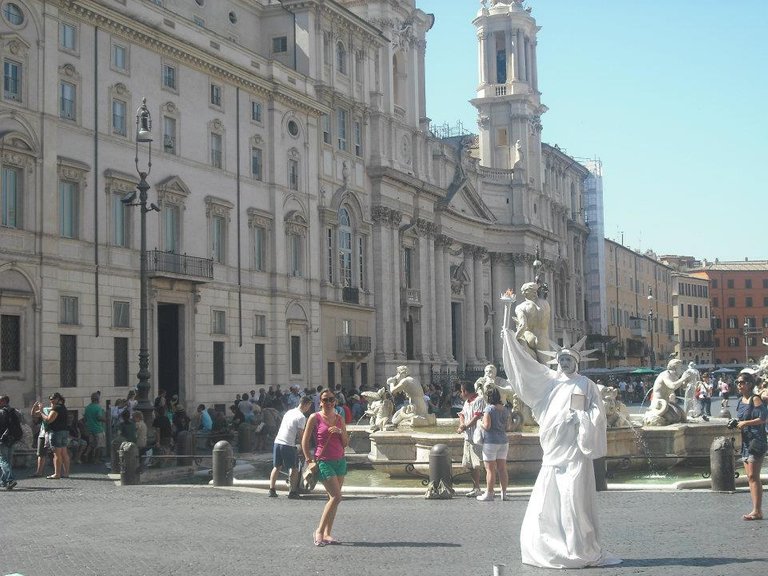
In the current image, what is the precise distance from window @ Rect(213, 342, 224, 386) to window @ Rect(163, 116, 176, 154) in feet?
20.8

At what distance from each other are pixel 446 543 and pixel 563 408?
2.30 metres

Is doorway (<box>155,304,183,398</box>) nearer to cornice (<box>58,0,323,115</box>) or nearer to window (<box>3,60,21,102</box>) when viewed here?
cornice (<box>58,0,323,115</box>)

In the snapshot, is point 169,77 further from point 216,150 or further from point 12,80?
point 12,80

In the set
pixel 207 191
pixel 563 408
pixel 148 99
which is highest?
pixel 148 99

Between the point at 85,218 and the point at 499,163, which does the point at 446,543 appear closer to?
the point at 85,218

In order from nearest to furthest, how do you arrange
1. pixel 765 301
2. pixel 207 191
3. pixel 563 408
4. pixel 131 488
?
pixel 563 408
pixel 131 488
pixel 207 191
pixel 765 301

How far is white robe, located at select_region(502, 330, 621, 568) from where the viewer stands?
9945 millimetres

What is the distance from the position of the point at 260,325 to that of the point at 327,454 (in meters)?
27.7

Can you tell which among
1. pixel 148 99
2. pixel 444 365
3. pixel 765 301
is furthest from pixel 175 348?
pixel 765 301

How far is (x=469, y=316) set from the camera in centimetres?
6366

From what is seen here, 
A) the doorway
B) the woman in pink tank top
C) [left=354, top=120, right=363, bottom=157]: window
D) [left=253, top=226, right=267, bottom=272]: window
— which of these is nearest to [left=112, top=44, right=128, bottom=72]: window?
the doorway

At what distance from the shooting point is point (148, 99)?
33.8 meters

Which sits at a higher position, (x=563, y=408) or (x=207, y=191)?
(x=207, y=191)

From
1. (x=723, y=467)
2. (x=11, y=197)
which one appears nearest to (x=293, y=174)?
(x=11, y=197)
